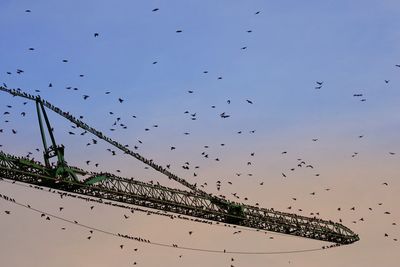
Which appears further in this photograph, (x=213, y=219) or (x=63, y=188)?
(x=213, y=219)

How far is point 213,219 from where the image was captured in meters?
105

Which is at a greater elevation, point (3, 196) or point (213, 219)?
point (213, 219)

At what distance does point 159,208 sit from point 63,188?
1532 cm

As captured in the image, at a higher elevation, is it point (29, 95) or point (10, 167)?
point (29, 95)

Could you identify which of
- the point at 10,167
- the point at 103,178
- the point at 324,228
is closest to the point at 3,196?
the point at 10,167

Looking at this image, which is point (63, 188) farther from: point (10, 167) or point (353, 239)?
point (353, 239)

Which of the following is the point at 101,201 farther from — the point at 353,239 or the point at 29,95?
the point at 353,239

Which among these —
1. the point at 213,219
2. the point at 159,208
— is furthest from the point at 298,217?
the point at 159,208

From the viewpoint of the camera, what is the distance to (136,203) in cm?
9381

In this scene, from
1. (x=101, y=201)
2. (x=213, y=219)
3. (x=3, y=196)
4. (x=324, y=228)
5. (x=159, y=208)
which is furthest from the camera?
(x=324, y=228)

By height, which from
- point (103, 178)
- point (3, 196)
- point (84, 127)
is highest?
point (84, 127)

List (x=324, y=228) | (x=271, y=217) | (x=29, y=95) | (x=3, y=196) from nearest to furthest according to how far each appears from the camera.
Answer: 1. (x=3, y=196)
2. (x=29, y=95)
3. (x=271, y=217)
4. (x=324, y=228)

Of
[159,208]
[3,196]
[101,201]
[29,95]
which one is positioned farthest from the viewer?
[159,208]

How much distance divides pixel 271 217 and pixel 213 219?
12.3m
